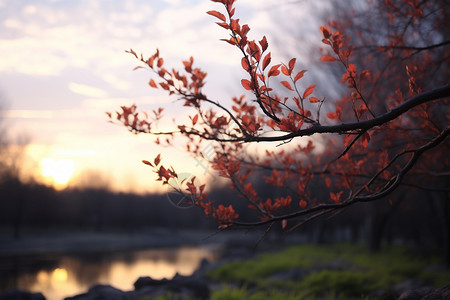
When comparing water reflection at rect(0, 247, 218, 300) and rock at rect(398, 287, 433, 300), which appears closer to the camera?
rock at rect(398, 287, 433, 300)

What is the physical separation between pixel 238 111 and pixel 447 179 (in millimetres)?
6722

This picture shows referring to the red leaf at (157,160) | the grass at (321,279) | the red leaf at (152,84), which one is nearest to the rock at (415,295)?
the grass at (321,279)

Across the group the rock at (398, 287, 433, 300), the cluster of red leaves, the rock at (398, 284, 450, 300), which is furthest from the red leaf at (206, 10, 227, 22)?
the rock at (398, 287, 433, 300)

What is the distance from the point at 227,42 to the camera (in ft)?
7.44

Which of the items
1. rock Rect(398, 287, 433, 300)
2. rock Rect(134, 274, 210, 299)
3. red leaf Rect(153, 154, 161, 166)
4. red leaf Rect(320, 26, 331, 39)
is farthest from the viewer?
rock Rect(134, 274, 210, 299)

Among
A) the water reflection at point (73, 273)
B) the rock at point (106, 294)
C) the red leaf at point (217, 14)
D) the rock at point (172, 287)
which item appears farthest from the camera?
the water reflection at point (73, 273)

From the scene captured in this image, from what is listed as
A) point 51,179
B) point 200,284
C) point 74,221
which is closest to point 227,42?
point 200,284

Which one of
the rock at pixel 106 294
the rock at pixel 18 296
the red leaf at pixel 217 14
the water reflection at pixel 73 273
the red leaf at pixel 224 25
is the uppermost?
the red leaf at pixel 217 14

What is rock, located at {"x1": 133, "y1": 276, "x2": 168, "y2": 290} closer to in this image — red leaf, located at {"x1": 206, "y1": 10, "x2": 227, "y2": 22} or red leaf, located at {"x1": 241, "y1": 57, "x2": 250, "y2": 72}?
red leaf, located at {"x1": 241, "y1": 57, "x2": 250, "y2": 72}

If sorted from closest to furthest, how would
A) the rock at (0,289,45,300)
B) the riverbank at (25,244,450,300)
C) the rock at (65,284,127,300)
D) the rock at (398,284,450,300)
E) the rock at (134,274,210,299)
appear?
the rock at (398,284,450,300) → the rock at (65,284,127,300) → the riverbank at (25,244,450,300) → the rock at (0,289,45,300) → the rock at (134,274,210,299)

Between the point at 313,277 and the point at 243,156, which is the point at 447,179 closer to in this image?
the point at 313,277

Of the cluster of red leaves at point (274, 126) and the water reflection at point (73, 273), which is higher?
the cluster of red leaves at point (274, 126)

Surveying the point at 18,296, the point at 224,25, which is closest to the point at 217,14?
the point at 224,25

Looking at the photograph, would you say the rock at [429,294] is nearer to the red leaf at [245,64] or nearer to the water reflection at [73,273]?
the red leaf at [245,64]
